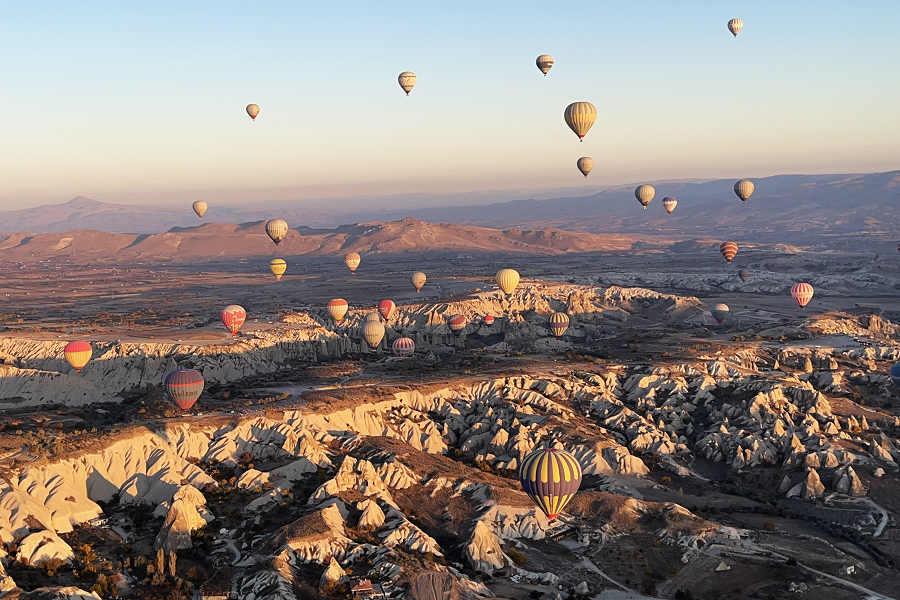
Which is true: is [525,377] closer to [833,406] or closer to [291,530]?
[833,406]

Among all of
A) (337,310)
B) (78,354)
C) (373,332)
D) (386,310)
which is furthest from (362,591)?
(386,310)

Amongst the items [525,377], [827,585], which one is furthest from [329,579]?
[525,377]

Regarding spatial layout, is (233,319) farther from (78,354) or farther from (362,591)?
(362,591)

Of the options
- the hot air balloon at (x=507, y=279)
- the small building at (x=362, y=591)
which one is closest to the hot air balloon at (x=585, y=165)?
the hot air balloon at (x=507, y=279)

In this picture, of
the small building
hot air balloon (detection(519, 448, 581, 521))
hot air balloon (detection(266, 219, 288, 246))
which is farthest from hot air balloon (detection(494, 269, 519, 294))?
the small building

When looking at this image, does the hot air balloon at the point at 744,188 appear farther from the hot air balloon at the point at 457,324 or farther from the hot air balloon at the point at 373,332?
the hot air balloon at the point at 373,332
